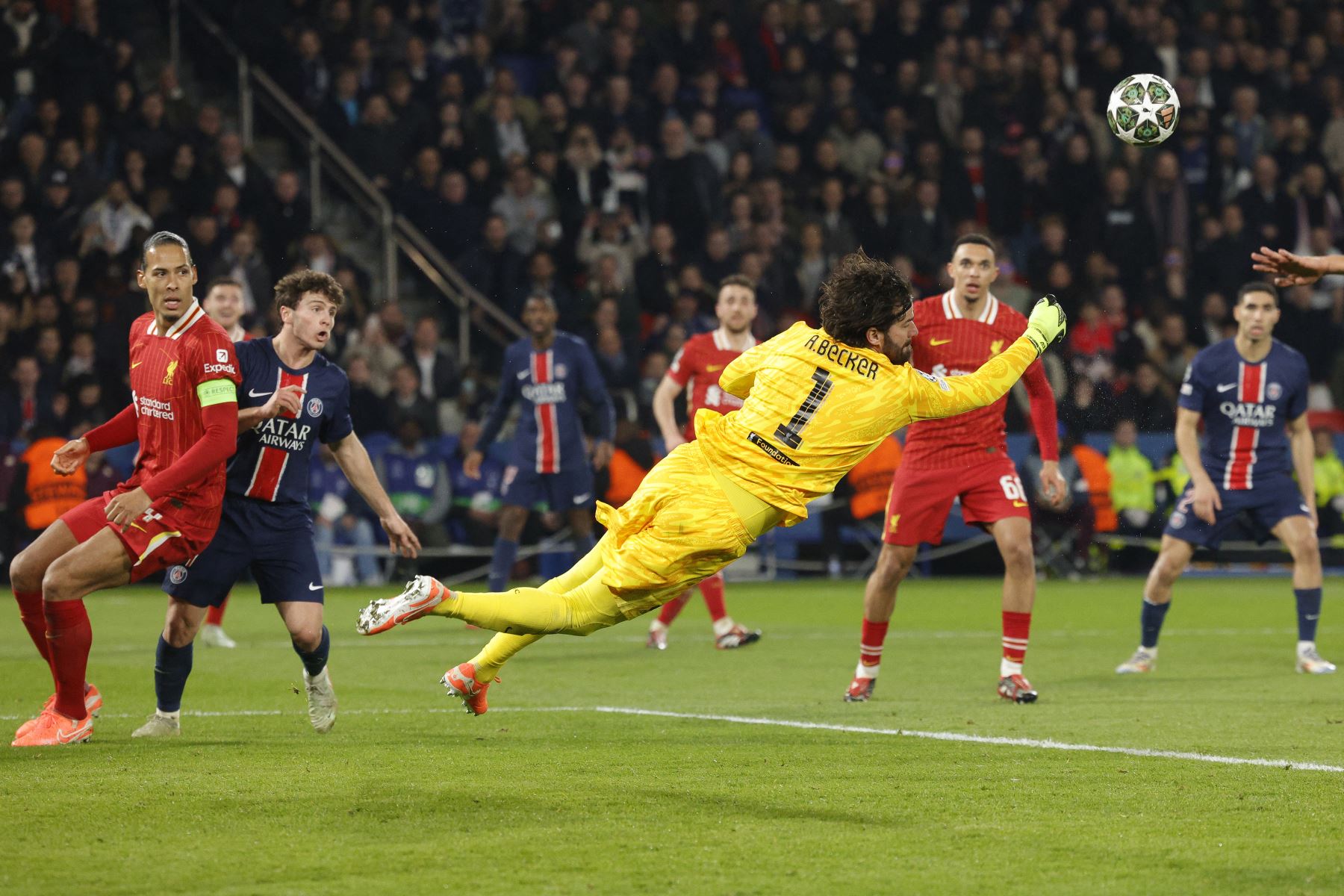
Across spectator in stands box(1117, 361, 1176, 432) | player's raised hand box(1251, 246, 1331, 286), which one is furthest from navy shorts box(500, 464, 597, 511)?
spectator in stands box(1117, 361, 1176, 432)

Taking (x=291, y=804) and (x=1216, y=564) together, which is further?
(x=1216, y=564)

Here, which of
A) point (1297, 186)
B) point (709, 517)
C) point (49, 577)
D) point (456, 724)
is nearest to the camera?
point (709, 517)

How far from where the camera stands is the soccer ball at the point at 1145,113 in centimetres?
962

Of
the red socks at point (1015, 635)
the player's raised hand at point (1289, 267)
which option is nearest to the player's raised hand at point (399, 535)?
the red socks at point (1015, 635)

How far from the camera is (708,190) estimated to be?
20359 millimetres

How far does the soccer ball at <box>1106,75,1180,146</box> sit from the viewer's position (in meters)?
9.62

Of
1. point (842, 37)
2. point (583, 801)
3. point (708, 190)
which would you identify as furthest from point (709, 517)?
point (842, 37)

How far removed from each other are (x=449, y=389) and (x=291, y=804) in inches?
521

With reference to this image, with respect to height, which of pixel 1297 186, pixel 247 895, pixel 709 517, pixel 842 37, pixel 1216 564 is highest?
pixel 842 37

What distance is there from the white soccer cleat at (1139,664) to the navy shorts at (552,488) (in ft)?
15.6

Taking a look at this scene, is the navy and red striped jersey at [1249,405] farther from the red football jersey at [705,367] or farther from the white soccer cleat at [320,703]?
the white soccer cleat at [320,703]

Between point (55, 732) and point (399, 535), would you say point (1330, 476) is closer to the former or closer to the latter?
point (399, 535)

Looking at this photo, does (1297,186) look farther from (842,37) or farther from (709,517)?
(709,517)

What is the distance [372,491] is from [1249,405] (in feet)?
19.4
